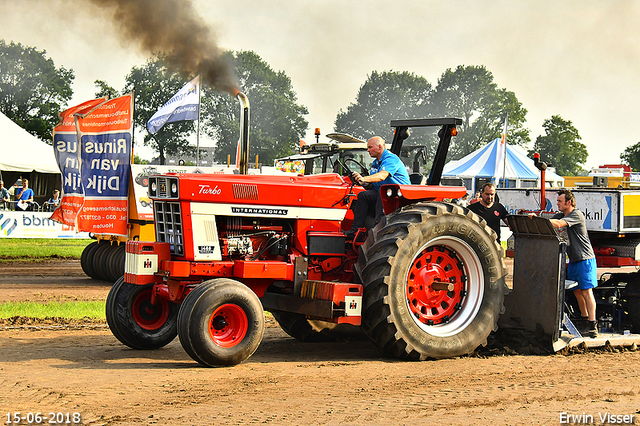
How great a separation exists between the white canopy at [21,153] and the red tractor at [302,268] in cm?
2112

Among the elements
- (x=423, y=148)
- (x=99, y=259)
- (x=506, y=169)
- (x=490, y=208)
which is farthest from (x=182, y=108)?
(x=506, y=169)

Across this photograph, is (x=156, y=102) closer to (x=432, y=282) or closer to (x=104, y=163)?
(x=104, y=163)

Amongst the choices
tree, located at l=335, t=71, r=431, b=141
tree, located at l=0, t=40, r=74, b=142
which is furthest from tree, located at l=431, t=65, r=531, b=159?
tree, located at l=0, t=40, r=74, b=142

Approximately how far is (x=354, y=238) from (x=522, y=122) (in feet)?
206

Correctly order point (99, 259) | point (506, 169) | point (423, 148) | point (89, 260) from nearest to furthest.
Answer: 1. point (423, 148)
2. point (99, 259)
3. point (89, 260)
4. point (506, 169)

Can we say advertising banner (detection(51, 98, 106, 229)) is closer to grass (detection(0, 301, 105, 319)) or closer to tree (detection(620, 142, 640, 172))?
grass (detection(0, 301, 105, 319))

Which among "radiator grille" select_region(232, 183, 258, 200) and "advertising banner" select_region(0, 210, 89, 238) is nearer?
"radiator grille" select_region(232, 183, 258, 200)

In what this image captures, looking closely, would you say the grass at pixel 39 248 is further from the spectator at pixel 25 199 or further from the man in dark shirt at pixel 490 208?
the man in dark shirt at pixel 490 208

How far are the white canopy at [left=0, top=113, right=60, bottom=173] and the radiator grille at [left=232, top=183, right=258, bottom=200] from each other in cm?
2146

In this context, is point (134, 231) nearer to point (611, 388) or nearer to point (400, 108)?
point (611, 388)

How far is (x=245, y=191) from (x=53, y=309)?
444cm

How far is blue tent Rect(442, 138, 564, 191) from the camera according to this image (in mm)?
33125

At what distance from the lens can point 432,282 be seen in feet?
22.0

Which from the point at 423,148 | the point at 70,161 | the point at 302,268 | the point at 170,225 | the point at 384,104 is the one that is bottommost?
the point at 302,268
